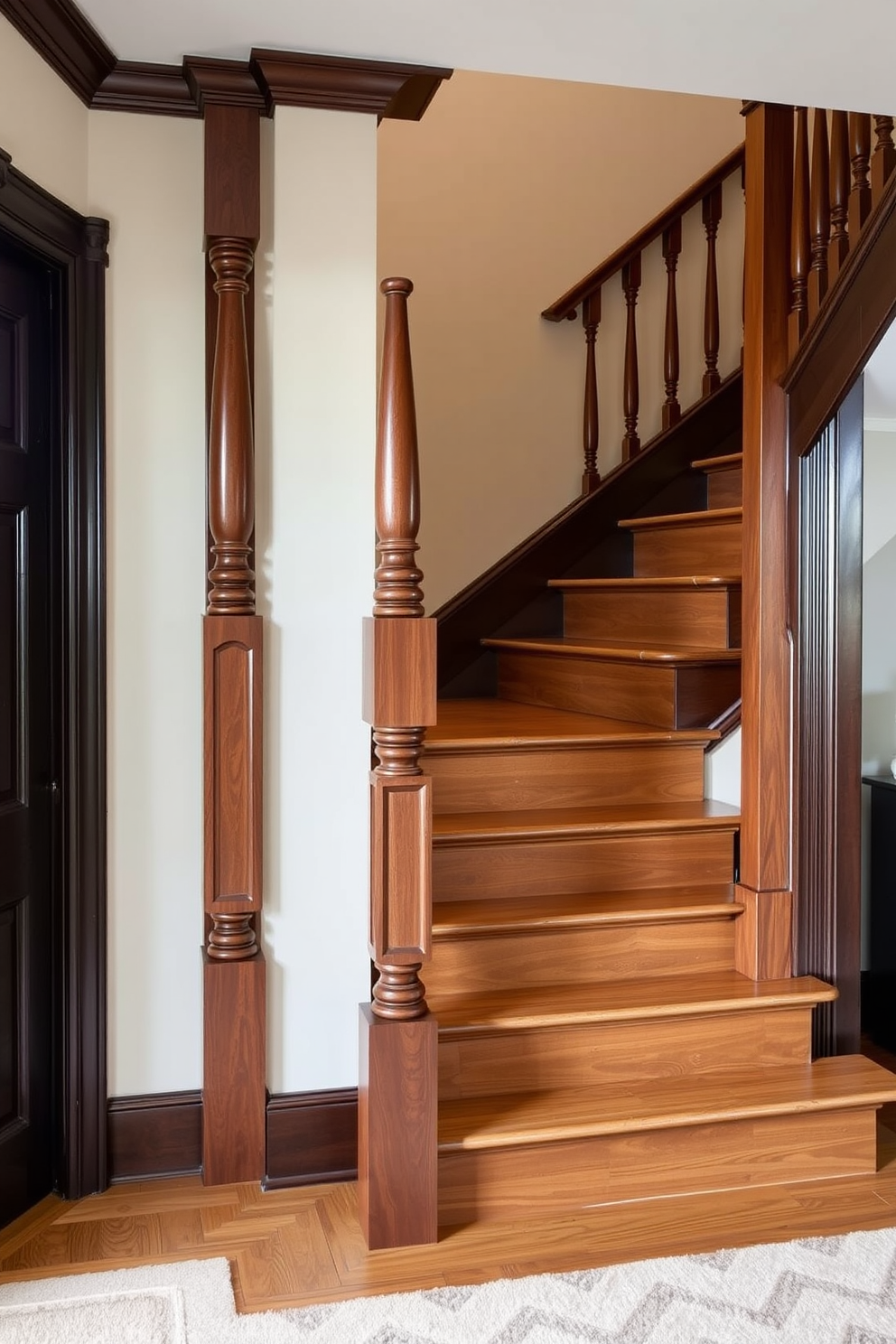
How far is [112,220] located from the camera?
244 centimetres

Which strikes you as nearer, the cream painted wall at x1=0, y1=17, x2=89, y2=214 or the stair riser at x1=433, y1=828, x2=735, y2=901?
the cream painted wall at x1=0, y1=17, x2=89, y2=214

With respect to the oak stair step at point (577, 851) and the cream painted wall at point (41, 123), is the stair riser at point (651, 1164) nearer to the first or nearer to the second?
the oak stair step at point (577, 851)

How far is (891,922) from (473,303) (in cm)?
245

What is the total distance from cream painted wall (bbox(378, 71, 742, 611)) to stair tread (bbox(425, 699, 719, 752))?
0.73m

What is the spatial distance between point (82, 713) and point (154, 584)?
313 mm

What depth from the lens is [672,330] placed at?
4.14 metres

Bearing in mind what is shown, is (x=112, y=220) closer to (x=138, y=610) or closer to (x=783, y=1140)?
(x=138, y=610)

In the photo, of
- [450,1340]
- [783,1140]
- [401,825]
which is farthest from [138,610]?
[783,1140]

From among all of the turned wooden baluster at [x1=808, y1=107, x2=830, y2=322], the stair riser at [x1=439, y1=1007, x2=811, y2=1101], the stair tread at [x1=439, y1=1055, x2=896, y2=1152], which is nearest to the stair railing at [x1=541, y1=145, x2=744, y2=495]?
the turned wooden baluster at [x1=808, y1=107, x2=830, y2=322]

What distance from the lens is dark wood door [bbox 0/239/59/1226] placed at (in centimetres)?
232

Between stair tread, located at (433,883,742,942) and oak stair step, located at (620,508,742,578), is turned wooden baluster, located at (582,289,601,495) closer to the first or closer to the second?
oak stair step, located at (620,508,742,578)

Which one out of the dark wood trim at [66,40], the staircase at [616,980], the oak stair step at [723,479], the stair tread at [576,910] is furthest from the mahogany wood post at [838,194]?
the dark wood trim at [66,40]

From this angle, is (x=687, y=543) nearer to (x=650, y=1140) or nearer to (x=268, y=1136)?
(x=650, y=1140)

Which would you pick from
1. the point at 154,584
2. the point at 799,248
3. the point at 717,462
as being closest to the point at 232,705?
the point at 154,584
